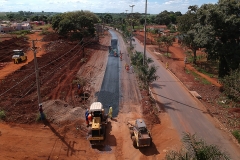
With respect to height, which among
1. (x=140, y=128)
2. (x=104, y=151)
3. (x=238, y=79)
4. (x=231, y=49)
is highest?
(x=231, y=49)

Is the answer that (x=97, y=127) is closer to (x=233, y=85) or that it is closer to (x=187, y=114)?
(x=187, y=114)

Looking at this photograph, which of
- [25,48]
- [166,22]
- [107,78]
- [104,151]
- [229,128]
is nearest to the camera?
[104,151]

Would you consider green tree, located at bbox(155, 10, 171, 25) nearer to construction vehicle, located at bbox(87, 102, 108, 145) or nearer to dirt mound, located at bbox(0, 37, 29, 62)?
dirt mound, located at bbox(0, 37, 29, 62)

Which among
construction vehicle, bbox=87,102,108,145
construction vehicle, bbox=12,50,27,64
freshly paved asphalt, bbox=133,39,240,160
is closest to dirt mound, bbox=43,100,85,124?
construction vehicle, bbox=87,102,108,145

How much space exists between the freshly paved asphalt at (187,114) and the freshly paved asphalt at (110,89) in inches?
188

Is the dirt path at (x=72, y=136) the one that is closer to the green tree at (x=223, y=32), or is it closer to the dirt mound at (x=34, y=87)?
the dirt mound at (x=34, y=87)

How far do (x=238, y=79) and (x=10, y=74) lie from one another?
28.9 meters

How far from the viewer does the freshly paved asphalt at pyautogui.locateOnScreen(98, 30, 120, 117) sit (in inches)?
961

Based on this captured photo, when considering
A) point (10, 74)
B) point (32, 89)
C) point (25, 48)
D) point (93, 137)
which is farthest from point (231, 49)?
point (25, 48)

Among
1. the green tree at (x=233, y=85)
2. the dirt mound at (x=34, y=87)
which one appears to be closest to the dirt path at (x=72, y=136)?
the dirt mound at (x=34, y=87)

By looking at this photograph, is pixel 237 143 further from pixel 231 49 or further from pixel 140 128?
pixel 231 49

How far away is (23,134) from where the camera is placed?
1800cm

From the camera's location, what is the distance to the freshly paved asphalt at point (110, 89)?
2442 centimetres

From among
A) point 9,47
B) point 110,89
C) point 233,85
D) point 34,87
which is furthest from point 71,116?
point 9,47
